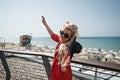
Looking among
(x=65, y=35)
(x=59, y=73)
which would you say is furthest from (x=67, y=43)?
(x=59, y=73)

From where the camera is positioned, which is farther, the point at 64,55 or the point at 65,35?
the point at 65,35

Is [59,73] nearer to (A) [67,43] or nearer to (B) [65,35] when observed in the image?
(A) [67,43]

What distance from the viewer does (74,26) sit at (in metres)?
2.23

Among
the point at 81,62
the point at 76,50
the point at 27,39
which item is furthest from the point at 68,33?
the point at 27,39

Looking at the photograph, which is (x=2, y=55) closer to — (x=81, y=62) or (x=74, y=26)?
(x=74, y=26)

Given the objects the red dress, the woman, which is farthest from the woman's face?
the red dress

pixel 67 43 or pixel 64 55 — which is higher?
pixel 67 43

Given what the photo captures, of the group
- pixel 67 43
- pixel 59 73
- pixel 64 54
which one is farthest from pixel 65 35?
pixel 59 73

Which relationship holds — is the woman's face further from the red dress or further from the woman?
the red dress

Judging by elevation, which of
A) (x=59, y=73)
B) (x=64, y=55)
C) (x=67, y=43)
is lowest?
(x=59, y=73)

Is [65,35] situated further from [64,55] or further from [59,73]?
[59,73]

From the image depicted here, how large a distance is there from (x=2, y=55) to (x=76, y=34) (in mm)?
1970

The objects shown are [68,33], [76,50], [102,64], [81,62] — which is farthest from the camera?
[68,33]

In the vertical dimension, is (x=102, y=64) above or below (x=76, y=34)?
below
